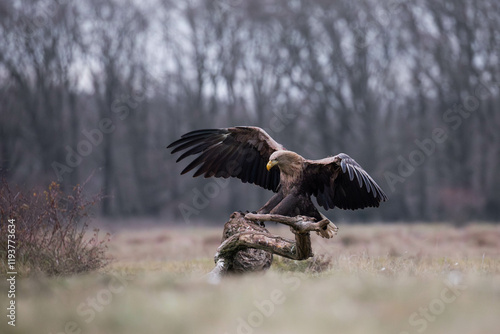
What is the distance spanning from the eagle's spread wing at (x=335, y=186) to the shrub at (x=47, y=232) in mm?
3111

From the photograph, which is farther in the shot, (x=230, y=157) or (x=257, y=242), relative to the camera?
(x=230, y=157)

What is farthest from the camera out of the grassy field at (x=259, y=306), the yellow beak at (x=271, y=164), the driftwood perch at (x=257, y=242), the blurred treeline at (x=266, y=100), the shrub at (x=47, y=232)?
the blurred treeline at (x=266, y=100)

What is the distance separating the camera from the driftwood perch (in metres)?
6.27

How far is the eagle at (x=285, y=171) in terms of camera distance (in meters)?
7.00

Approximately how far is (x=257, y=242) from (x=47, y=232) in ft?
10.7

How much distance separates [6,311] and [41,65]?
71.3 ft

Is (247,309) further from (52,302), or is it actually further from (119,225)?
(119,225)

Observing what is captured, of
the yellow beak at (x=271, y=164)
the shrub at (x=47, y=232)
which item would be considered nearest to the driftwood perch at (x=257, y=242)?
the yellow beak at (x=271, y=164)

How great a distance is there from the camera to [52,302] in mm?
4852

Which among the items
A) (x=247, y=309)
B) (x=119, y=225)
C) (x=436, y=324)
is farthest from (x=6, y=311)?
(x=119, y=225)

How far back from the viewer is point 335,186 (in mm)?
7535

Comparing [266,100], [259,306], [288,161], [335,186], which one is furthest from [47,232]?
[266,100]

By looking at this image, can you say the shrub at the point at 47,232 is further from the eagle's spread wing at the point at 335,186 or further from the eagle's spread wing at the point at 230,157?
the eagle's spread wing at the point at 335,186

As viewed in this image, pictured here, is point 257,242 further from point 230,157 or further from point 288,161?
point 230,157
